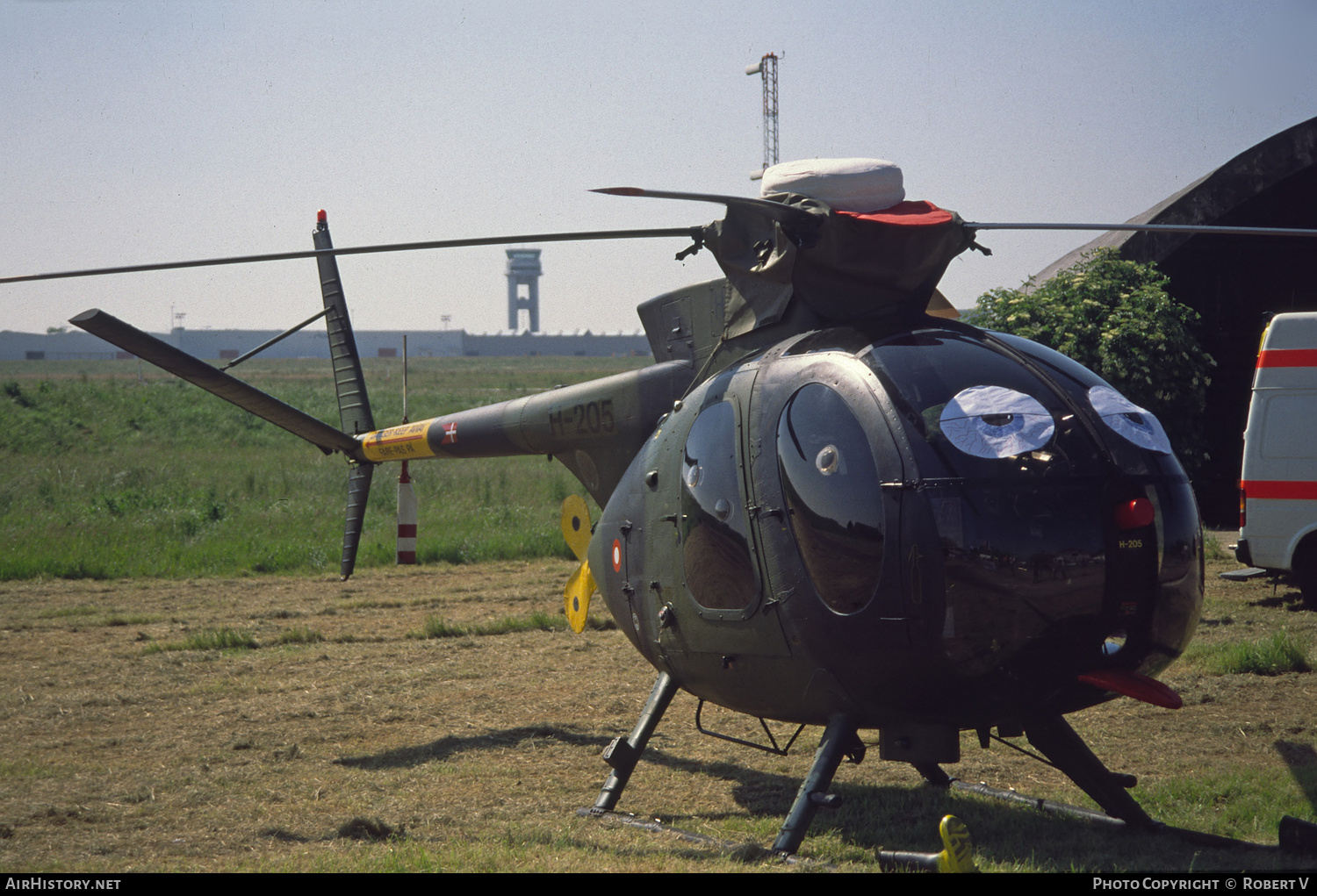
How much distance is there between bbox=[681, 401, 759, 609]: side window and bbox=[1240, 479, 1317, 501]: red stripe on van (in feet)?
27.0

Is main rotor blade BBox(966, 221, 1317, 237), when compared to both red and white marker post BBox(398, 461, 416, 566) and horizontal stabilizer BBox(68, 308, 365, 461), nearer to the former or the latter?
horizontal stabilizer BBox(68, 308, 365, 461)

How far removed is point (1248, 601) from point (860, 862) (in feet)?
30.1

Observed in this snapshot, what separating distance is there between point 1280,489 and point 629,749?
8.42 metres

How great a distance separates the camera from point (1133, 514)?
447 centimetres

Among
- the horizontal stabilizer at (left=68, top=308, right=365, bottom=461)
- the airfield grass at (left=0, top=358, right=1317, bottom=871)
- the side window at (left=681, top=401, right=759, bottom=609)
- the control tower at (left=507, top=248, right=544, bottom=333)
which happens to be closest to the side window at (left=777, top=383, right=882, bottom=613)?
the side window at (left=681, top=401, right=759, bottom=609)

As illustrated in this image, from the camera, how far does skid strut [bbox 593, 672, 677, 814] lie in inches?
235

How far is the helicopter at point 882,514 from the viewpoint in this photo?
4.45 meters

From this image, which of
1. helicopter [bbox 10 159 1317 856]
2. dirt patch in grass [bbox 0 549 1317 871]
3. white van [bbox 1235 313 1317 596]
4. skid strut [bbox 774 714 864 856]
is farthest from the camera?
white van [bbox 1235 313 1317 596]

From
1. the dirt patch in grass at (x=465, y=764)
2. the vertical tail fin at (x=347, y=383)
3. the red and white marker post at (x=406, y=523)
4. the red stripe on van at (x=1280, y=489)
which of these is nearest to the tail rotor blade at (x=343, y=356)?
the vertical tail fin at (x=347, y=383)

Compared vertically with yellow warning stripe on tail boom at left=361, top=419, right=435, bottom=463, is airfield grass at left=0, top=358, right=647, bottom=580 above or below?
below

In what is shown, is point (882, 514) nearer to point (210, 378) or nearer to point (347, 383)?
point (210, 378)

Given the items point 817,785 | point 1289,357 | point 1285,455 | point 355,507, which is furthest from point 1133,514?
point 1289,357

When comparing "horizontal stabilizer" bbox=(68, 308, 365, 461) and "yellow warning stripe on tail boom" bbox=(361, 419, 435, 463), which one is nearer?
"horizontal stabilizer" bbox=(68, 308, 365, 461)
